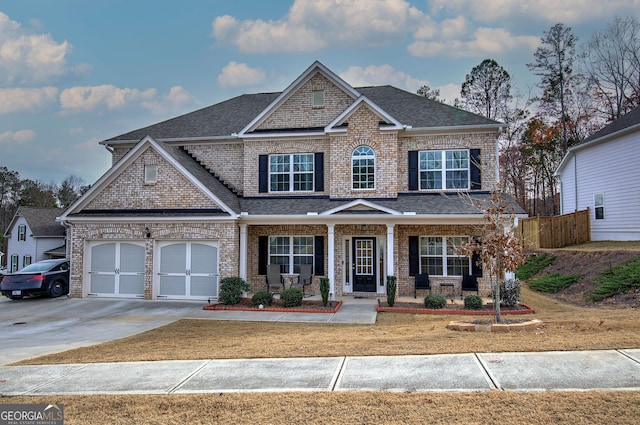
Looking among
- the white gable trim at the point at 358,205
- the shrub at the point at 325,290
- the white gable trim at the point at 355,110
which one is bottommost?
the shrub at the point at 325,290

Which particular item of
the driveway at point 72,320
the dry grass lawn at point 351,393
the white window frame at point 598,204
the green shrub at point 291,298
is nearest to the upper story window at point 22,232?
the driveway at point 72,320

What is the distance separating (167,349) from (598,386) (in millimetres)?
7172

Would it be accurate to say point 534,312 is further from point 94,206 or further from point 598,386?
point 94,206

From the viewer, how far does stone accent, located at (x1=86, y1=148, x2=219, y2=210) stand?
15.3 meters

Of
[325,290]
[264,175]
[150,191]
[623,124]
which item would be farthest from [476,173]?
[150,191]

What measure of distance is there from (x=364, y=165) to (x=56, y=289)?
1306 centimetres

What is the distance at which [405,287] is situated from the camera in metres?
15.9

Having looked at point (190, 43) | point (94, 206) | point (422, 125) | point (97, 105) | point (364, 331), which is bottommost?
point (364, 331)

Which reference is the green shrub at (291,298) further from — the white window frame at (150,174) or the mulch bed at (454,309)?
the white window frame at (150,174)

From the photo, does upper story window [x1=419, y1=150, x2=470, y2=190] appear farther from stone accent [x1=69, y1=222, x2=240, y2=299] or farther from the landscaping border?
stone accent [x1=69, y1=222, x2=240, y2=299]

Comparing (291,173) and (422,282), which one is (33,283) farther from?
(422,282)

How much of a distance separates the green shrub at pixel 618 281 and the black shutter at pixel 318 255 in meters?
9.45

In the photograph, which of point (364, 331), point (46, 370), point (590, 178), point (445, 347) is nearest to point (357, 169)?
point (364, 331)

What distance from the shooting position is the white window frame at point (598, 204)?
22.9 meters
